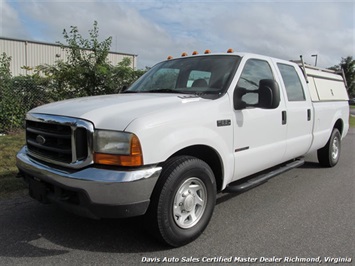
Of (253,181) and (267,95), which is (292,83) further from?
(253,181)

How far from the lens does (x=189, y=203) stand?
3.26m

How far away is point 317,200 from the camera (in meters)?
4.70

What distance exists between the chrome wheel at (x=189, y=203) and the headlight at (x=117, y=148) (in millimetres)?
596

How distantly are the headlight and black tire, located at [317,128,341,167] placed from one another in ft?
15.8

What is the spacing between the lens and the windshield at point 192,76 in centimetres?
390

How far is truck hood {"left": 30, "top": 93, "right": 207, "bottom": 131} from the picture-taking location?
2838 millimetres

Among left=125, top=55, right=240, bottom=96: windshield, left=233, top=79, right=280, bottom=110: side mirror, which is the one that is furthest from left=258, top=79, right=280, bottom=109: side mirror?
left=125, top=55, right=240, bottom=96: windshield

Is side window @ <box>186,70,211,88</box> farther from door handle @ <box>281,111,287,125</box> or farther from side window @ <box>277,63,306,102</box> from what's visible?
side window @ <box>277,63,306,102</box>

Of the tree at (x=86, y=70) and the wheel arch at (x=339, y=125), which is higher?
the tree at (x=86, y=70)

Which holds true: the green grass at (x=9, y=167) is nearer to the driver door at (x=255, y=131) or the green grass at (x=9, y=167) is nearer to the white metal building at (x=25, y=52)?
the driver door at (x=255, y=131)

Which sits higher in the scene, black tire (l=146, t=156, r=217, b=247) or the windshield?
the windshield

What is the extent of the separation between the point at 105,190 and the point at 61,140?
2.22 ft

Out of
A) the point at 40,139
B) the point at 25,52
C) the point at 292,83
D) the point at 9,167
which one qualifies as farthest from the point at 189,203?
the point at 25,52

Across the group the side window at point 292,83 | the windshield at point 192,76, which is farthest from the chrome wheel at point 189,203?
the side window at point 292,83
